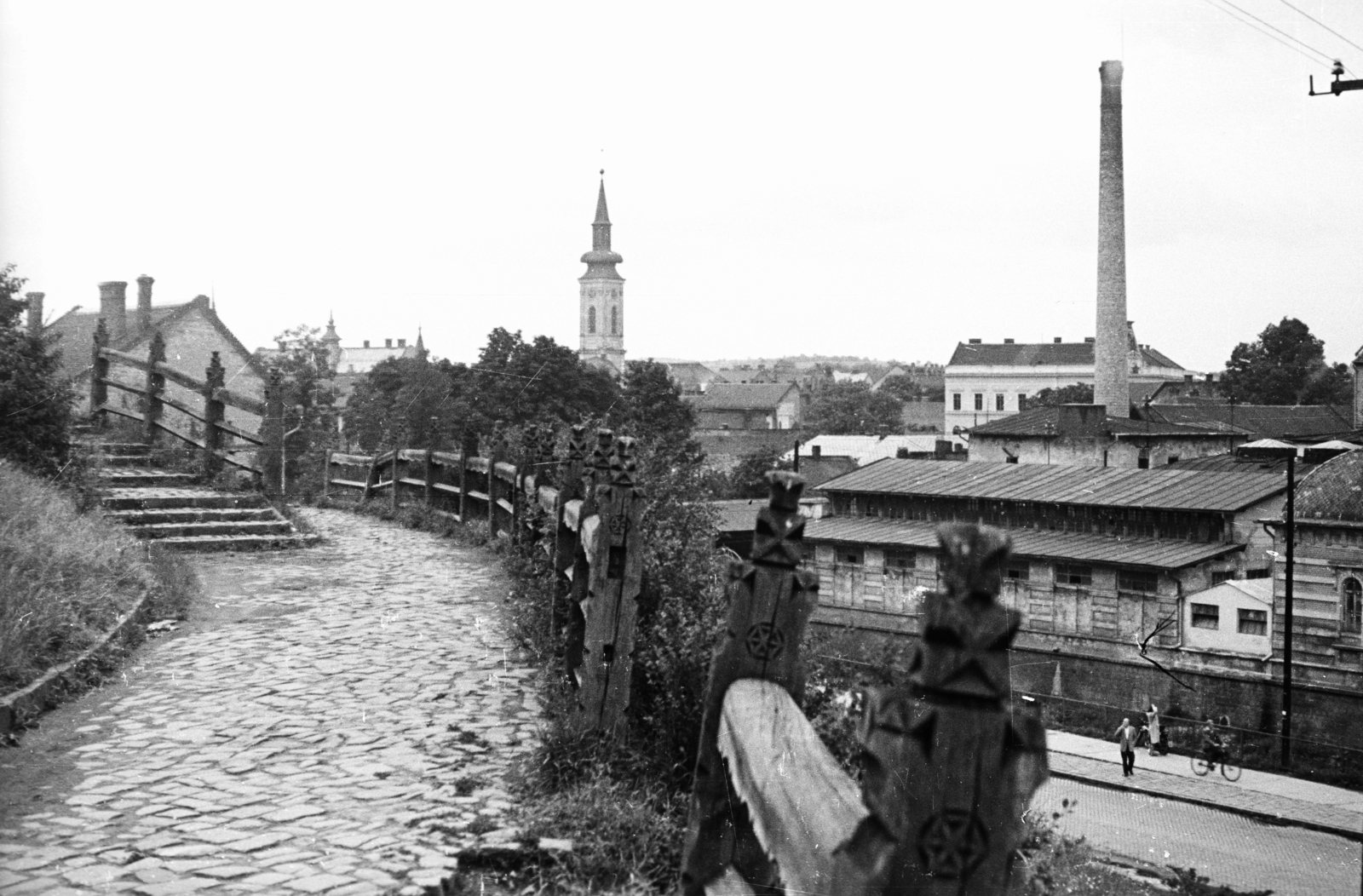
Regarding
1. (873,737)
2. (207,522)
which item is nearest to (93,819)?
(873,737)

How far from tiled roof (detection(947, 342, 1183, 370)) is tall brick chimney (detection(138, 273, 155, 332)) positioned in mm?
53640

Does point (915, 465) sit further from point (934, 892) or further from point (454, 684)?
point (934, 892)

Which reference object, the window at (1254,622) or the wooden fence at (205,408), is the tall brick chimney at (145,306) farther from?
the window at (1254,622)

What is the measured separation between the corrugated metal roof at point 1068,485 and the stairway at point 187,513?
19971 mm

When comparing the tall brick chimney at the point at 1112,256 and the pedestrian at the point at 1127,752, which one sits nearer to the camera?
the pedestrian at the point at 1127,752

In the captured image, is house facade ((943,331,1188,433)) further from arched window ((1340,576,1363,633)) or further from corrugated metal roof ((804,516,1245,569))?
arched window ((1340,576,1363,633))

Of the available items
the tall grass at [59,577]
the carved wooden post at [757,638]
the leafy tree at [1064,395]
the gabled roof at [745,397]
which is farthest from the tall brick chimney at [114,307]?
the gabled roof at [745,397]

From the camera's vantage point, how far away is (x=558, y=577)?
6984mm

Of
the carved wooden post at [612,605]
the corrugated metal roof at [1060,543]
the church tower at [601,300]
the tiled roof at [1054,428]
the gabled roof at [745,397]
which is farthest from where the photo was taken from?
the church tower at [601,300]

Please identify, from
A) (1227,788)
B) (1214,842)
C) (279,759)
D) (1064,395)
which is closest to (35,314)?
(279,759)

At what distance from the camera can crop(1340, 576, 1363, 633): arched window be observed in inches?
813

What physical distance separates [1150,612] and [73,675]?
73.3 feet

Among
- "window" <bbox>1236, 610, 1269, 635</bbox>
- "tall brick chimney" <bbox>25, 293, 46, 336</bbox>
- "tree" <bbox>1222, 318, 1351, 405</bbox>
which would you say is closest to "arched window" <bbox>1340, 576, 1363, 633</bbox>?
"window" <bbox>1236, 610, 1269, 635</bbox>

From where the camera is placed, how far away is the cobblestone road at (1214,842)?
578 inches
